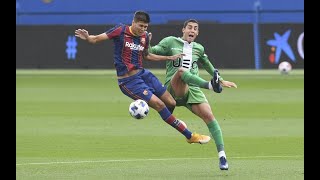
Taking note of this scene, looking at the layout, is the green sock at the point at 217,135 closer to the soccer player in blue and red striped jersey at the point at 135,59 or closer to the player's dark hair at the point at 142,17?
the soccer player in blue and red striped jersey at the point at 135,59

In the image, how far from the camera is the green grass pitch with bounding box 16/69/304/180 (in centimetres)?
1415

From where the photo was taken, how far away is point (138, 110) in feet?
46.9

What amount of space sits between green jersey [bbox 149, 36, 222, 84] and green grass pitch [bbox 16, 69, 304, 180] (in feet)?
4.51

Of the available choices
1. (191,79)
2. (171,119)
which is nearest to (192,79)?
(191,79)

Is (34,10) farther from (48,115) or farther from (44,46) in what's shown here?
(48,115)

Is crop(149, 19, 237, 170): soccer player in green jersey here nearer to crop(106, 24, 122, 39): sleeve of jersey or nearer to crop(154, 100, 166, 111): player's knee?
crop(154, 100, 166, 111): player's knee

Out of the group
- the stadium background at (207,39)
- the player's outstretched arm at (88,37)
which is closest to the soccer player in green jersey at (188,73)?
the player's outstretched arm at (88,37)

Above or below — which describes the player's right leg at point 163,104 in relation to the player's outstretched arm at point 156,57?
below

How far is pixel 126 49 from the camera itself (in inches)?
587

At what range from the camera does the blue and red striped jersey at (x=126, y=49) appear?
1488 cm

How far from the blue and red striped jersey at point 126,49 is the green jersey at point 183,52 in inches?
12.1

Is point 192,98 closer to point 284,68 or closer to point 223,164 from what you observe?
point 223,164

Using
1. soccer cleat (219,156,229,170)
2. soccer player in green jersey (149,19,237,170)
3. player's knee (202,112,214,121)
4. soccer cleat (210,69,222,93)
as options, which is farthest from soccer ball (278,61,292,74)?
soccer cleat (219,156,229,170)
